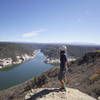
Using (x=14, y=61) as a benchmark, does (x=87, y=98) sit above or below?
above

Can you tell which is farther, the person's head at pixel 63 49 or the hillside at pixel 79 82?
the hillside at pixel 79 82

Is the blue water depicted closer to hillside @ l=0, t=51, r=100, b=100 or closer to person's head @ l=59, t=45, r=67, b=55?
hillside @ l=0, t=51, r=100, b=100

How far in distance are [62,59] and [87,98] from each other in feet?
7.74

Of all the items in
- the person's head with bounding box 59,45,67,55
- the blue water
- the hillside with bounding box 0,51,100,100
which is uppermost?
the person's head with bounding box 59,45,67,55

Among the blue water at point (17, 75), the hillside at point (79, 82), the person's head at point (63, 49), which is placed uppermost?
the person's head at point (63, 49)

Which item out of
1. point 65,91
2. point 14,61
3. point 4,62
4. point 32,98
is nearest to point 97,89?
point 65,91

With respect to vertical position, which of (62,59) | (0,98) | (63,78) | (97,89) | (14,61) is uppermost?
(62,59)

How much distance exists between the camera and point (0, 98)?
68.0ft

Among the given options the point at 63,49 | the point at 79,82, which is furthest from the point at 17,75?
the point at 63,49

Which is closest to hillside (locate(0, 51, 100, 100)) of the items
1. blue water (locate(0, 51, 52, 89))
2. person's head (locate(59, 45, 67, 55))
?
person's head (locate(59, 45, 67, 55))

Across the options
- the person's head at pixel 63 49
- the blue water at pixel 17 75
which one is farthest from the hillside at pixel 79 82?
the blue water at pixel 17 75

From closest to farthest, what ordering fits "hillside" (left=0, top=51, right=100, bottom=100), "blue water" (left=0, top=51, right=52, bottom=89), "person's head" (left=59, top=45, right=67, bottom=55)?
1. "person's head" (left=59, top=45, right=67, bottom=55)
2. "hillside" (left=0, top=51, right=100, bottom=100)
3. "blue water" (left=0, top=51, right=52, bottom=89)

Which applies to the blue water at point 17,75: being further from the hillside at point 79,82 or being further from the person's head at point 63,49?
the person's head at point 63,49

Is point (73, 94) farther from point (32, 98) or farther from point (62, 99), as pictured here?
point (32, 98)
